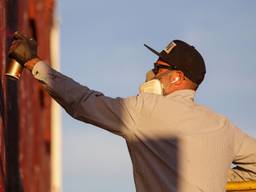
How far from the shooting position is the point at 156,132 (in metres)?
5.40

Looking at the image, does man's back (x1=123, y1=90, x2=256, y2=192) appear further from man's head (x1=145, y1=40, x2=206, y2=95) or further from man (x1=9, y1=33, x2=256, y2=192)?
man's head (x1=145, y1=40, x2=206, y2=95)

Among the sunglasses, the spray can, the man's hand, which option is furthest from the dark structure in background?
the sunglasses

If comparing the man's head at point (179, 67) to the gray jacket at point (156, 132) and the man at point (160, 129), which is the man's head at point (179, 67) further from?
the gray jacket at point (156, 132)

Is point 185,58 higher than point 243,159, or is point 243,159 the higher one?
point 185,58

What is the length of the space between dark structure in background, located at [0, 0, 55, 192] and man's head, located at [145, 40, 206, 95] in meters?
2.08

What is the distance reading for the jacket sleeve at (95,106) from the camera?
536 centimetres

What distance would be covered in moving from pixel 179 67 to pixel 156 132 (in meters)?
0.50

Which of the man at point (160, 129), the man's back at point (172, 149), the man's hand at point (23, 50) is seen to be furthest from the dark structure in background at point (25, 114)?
the man's back at point (172, 149)

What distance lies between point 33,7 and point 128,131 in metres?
12.9

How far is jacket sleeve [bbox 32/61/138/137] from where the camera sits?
5363mm

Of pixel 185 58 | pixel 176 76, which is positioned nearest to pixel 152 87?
pixel 176 76

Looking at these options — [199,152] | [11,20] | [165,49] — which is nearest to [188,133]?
[199,152]

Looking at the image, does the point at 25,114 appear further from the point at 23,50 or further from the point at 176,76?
the point at 176,76

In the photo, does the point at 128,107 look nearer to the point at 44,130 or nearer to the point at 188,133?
the point at 188,133
